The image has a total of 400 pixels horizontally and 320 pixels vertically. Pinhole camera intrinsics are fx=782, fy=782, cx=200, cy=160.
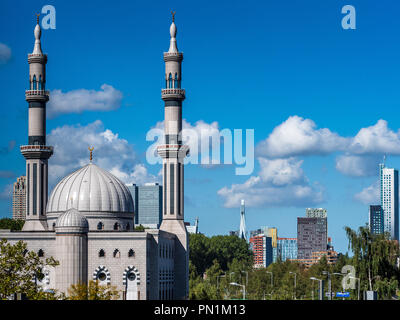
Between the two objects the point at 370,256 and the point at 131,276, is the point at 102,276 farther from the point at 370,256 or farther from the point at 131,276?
the point at 370,256

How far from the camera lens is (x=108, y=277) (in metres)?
91.1

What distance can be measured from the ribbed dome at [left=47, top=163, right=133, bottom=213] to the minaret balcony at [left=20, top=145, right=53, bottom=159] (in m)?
4.09

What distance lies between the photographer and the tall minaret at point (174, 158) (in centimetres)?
10031

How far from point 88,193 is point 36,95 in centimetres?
1469

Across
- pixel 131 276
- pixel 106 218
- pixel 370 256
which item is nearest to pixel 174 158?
pixel 106 218

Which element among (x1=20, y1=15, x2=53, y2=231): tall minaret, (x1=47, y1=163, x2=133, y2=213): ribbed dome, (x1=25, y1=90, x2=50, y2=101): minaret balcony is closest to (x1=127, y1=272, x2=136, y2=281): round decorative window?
(x1=47, y1=163, x2=133, y2=213): ribbed dome

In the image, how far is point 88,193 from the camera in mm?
99938

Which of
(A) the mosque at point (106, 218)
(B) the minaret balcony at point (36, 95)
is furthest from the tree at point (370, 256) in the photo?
(B) the minaret balcony at point (36, 95)

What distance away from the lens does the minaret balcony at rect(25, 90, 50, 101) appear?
335 feet

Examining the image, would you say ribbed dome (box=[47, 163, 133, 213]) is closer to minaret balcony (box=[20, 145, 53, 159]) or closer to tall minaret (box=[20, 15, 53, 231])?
tall minaret (box=[20, 15, 53, 231])
